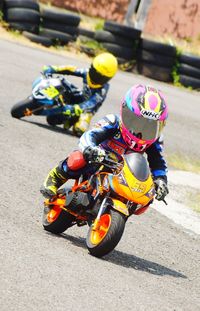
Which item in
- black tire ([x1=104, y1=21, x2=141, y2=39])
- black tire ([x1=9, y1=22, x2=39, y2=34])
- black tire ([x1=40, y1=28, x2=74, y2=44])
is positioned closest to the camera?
black tire ([x1=9, y1=22, x2=39, y2=34])

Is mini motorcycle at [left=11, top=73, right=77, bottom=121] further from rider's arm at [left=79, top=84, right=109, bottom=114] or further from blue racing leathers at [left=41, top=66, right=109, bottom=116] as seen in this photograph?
rider's arm at [left=79, top=84, right=109, bottom=114]

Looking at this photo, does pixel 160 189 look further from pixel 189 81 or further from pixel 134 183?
pixel 189 81

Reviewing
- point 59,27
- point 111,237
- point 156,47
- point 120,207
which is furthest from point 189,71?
point 111,237

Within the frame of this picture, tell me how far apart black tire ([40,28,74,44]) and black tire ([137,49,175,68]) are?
1693 mm

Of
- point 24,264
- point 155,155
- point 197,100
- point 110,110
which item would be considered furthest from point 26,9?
point 24,264

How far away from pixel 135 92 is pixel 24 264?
70.5 inches

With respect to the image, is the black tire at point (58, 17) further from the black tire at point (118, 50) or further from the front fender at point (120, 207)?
the front fender at point (120, 207)

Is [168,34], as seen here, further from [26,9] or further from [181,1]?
[26,9]

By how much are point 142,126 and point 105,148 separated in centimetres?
35

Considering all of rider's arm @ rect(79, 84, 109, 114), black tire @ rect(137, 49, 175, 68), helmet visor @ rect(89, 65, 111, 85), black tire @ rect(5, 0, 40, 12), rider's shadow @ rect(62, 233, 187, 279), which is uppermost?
rider's shadow @ rect(62, 233, 187, 279)

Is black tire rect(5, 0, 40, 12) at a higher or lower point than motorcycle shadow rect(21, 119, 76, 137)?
lower

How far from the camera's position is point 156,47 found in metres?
20.5

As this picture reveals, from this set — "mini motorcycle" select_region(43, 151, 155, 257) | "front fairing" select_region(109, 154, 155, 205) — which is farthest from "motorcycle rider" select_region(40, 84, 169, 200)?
"front fairing" select_region(109, 154, 155, 205)

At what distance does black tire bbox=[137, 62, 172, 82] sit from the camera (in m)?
20.8
